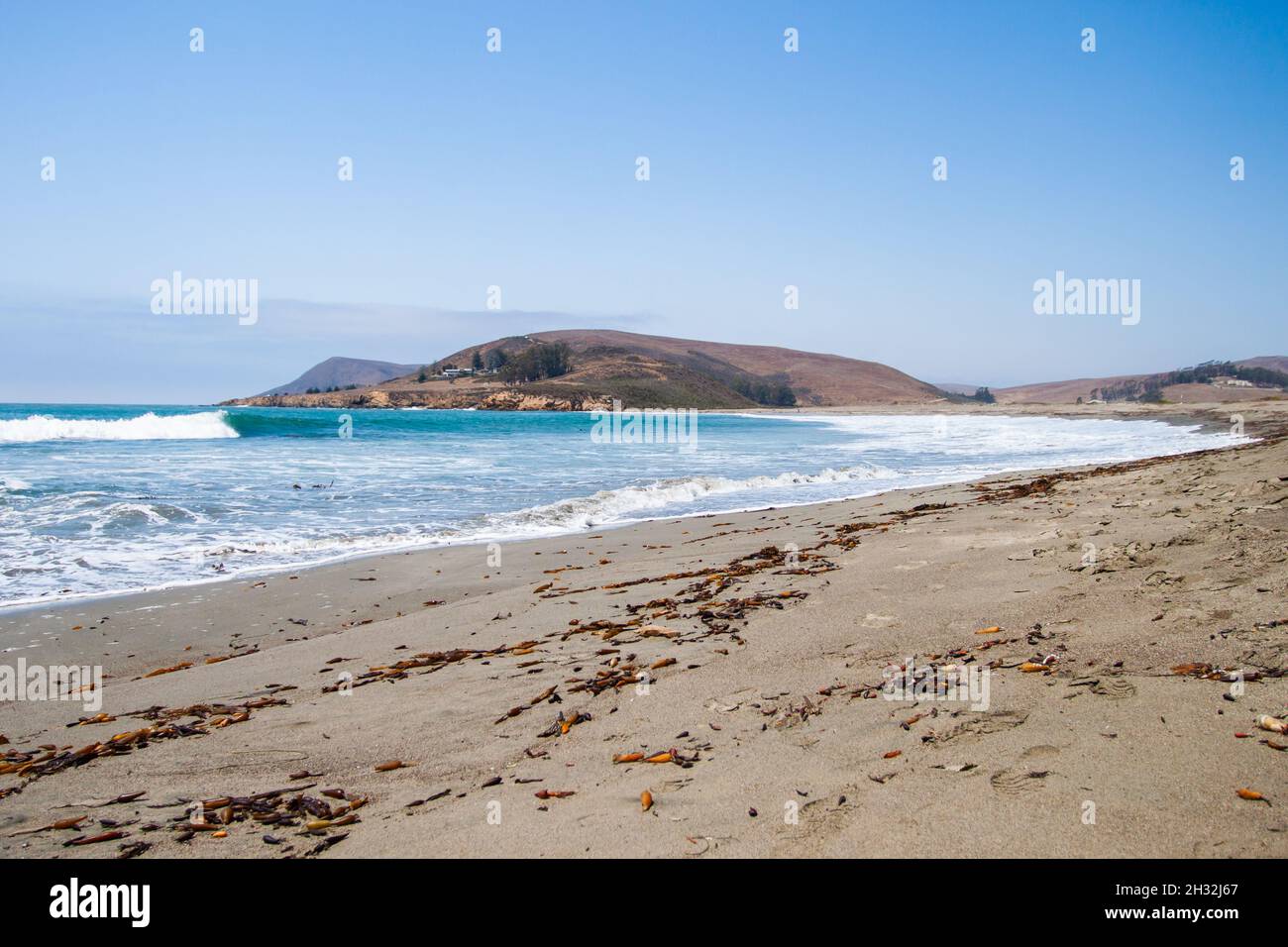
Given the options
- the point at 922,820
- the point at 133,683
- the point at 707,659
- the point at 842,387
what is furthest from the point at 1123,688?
the point at 842,387

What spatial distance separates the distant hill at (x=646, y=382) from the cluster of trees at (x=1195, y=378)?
26.5m

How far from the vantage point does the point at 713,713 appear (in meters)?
3.40

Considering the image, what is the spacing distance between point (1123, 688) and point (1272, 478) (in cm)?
615

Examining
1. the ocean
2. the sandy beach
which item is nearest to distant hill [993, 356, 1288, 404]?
the ocean

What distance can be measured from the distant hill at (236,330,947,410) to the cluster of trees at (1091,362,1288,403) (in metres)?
26.5

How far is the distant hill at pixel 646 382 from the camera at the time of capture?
91.2 m

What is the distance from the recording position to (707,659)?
4.19 m

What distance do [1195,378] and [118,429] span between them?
339 feet

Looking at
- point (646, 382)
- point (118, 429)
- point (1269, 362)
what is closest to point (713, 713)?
point (118, 429)

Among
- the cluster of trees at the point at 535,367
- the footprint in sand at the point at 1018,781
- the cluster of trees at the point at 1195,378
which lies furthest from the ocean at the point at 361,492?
the cluster of trees at the point at 535,367

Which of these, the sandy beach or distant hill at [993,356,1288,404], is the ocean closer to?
the sandy beach

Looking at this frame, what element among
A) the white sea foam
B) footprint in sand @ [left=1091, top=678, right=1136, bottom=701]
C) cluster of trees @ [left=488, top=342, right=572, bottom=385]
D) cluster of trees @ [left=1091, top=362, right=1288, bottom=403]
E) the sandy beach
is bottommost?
the sandy beach

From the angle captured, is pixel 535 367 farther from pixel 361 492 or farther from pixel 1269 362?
pixel 1269 362

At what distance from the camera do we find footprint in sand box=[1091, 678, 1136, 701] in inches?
117
